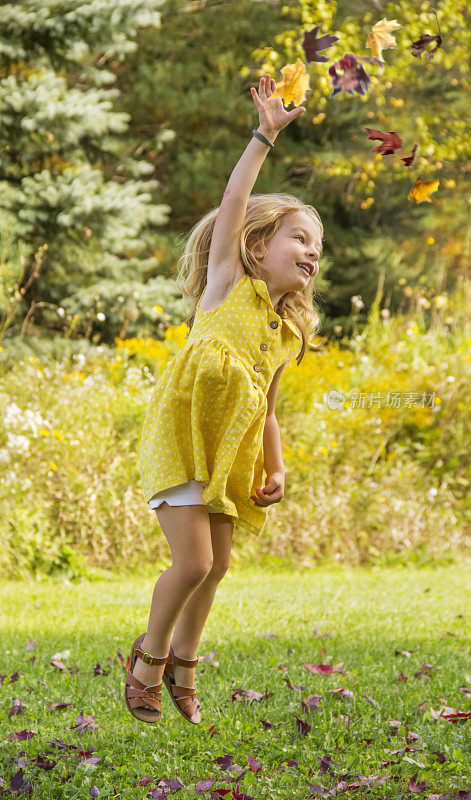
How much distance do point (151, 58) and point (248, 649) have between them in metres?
12.5

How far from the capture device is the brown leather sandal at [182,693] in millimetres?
2516

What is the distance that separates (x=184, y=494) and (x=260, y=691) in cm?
115

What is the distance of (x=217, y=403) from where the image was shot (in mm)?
2320

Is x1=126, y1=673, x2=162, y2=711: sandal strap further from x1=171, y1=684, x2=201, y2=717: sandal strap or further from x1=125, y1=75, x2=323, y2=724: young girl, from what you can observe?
x1=171, y1=684, x2=201, y2=717: sandal strap

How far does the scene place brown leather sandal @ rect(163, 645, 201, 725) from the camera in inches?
99.0

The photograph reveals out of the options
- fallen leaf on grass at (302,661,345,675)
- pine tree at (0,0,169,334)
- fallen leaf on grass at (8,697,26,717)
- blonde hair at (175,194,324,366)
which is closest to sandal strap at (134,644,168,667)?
fallen leaf on grass at (8,697,26,717)

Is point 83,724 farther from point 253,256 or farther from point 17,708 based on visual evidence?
point 253,256

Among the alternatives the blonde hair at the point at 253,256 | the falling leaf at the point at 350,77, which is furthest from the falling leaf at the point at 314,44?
the blonde hair at the point at 253,256

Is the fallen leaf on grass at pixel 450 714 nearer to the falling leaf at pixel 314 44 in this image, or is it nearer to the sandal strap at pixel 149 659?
Answer: the sandal strap at pixel 149 659

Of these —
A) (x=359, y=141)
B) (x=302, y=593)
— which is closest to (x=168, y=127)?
(x=359, y=141)

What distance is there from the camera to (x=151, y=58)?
1412 cm

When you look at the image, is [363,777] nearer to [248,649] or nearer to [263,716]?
[263,716]

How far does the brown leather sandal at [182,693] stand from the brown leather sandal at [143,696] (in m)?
0.16

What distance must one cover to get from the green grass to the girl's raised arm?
1.37 m
